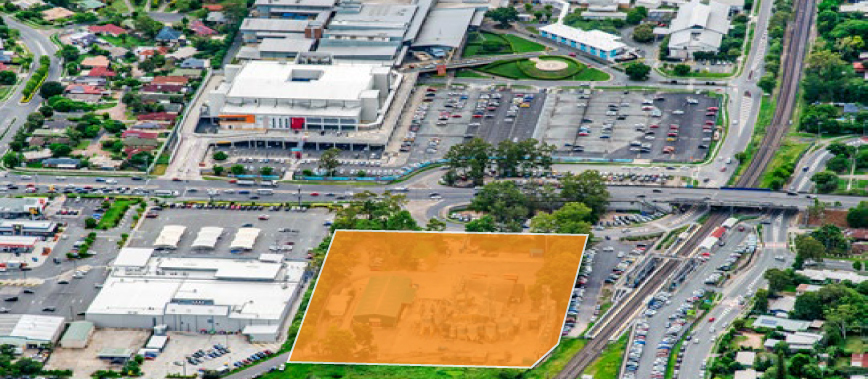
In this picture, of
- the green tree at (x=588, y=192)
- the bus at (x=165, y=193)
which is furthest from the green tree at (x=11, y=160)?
the green tree at (x=588, y=192)

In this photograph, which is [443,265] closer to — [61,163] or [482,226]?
[482,226]

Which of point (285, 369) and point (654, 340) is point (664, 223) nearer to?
point (654, 340)

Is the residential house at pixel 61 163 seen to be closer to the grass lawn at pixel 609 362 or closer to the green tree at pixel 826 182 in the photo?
the grass lawn at pixel 609 362

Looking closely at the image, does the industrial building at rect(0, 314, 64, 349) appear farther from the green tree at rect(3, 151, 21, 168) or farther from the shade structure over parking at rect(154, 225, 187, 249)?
the green tree at rect(3, 151, 21, 168)

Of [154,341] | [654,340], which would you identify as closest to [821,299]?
[654,340]

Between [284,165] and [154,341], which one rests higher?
[284,165]
